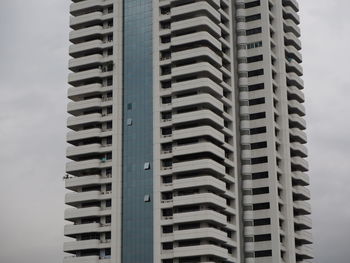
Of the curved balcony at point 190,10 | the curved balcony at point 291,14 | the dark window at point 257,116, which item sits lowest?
the dark window at point 257,116

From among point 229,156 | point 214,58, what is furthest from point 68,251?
point 214,58

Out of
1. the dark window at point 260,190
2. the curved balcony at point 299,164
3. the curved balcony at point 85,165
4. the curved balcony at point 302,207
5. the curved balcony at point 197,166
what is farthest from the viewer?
the curved balcony at point 299,164

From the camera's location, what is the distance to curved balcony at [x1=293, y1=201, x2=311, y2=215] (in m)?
123

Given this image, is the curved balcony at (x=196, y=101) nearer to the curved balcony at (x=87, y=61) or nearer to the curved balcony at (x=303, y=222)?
the curved balcony at (x=87, y=61)

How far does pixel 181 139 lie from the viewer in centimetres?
10681

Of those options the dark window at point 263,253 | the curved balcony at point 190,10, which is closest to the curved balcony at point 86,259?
the dark window at point 263,253

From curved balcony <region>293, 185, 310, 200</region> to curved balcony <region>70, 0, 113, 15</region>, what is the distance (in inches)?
1593

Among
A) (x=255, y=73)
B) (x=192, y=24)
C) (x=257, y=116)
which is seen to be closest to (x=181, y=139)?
(x=192, y=24)

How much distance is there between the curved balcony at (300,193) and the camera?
124m

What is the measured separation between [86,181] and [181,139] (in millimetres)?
15075

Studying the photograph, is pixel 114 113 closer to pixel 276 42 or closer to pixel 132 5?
pixel 132 5

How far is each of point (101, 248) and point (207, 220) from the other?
15778 millimetres

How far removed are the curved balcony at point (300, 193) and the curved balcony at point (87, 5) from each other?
40.5 metres

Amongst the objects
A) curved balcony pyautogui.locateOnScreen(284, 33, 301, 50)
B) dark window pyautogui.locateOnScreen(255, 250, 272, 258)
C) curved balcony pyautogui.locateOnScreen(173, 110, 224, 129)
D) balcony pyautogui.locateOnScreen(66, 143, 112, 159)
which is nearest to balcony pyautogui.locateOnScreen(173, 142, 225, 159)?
curved balcony pyautogui.locateOnScreen(173, 110, 224, 129)
